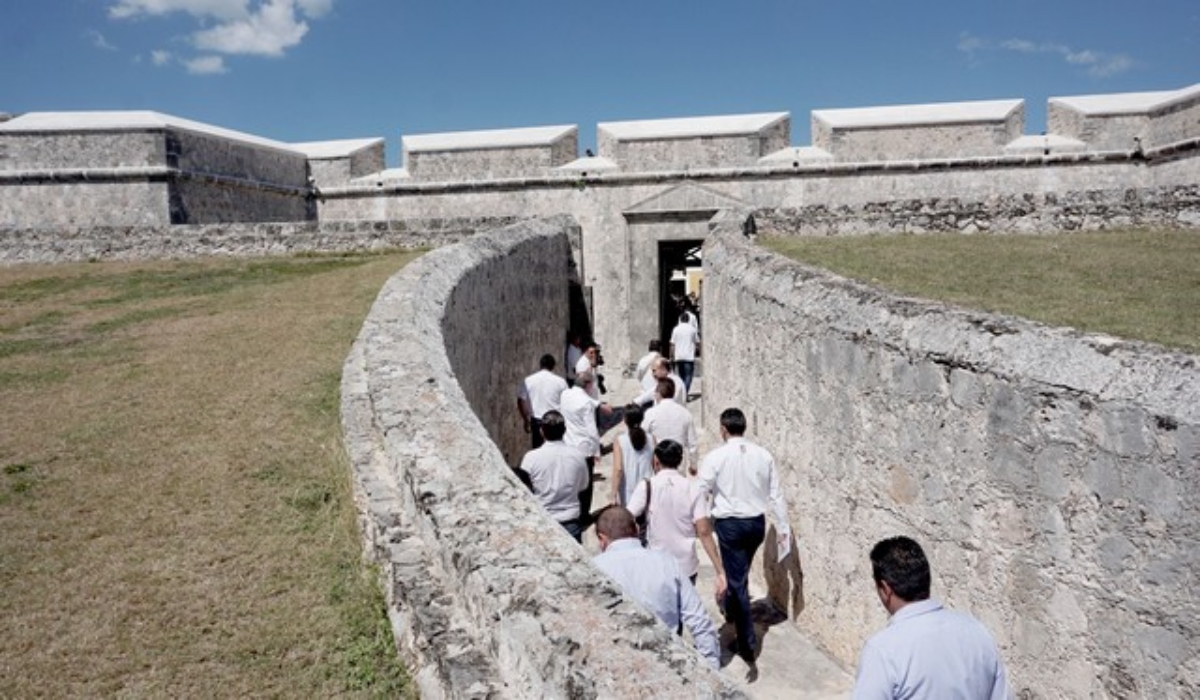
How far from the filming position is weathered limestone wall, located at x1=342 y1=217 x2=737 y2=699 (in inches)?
76.0

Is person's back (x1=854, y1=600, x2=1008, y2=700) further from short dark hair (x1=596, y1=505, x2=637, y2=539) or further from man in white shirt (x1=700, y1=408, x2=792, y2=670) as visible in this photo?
man in white shirt (x1=700, y1=408, x2=792, y2=670)

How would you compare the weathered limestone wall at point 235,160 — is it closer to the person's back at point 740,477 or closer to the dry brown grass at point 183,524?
the dry brown grass at point 183,524

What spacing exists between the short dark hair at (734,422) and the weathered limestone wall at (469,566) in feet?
5.94

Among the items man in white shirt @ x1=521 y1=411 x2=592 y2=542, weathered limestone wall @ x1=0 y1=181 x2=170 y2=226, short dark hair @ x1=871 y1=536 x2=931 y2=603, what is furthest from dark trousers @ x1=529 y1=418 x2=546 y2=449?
weathered limestone wall @ x1=0 y1=181 x2=170 y2=226

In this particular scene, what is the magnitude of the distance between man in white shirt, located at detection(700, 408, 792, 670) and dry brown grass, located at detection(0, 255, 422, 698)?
229 cm

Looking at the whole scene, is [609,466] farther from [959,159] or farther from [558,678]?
[959,159]

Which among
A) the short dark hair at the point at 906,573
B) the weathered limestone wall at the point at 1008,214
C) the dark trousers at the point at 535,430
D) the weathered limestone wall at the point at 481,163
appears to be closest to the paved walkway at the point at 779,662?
the dark trousers at the point at 535,430

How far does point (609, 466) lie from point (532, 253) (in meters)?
3.27

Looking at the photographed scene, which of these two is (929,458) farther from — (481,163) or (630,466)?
(481,163)

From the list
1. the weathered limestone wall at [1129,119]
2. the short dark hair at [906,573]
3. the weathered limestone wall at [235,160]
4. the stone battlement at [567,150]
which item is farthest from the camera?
the weathered limestone wall at [235,160]

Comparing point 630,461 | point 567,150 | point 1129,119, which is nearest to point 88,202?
point 567,150

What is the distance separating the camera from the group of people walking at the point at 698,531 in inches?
101

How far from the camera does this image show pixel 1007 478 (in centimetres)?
395

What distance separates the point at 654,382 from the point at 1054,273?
410 cm
